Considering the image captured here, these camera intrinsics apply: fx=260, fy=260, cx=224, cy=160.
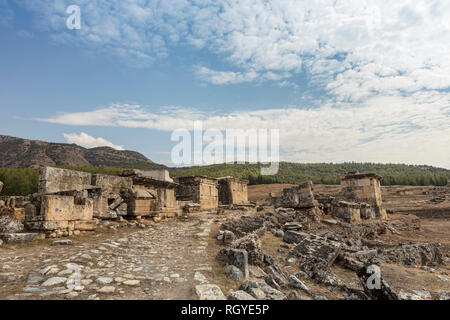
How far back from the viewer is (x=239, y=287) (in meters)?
3.59

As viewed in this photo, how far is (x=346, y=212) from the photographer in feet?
44.3

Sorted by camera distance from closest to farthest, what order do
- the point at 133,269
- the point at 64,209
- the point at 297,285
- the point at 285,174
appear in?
the point at 133,269
the point at 297,285
the point at 64,209
the point at 285,174

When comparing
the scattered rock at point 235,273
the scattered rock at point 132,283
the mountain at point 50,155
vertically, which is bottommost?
the scattered rock at point 235,273

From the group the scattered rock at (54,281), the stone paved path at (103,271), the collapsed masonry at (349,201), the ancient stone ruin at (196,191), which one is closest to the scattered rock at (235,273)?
the stone paved path at (103,271)

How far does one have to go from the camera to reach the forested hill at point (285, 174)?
3125 centimetres

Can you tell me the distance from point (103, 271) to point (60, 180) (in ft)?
14.3

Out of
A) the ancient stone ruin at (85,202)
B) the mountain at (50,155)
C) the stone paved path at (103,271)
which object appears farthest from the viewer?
the mountain at (50,155)

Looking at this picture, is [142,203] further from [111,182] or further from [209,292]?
[209,292]

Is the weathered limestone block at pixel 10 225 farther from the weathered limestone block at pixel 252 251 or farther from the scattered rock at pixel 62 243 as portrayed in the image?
the weathered limestone block at pixel 252 251

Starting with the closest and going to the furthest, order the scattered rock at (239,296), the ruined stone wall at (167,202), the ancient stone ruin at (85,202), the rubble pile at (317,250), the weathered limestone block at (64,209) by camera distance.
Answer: the scattered rock at (239,296), the rubble pile at (317,250), the weathered limestone block at (64,209), the ancient stone ruin at (85,202), the ruined stone wall at (167,202)

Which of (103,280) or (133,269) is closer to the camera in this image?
(103,280)

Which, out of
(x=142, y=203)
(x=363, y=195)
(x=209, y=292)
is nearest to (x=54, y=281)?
(x=209, y=292)

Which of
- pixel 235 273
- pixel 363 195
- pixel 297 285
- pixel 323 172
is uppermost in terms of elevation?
pixel 323 172

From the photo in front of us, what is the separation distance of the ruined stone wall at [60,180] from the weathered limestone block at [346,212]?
11855mm
